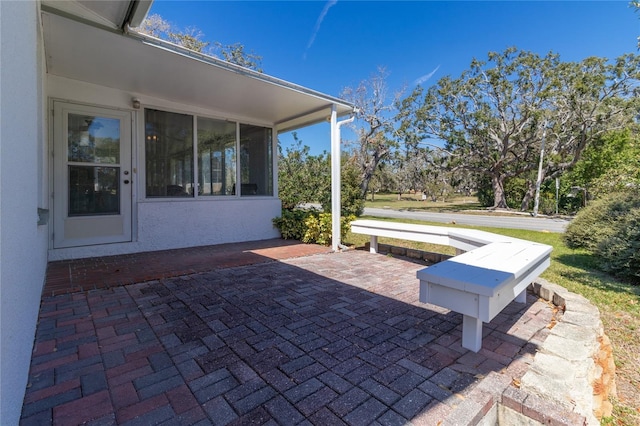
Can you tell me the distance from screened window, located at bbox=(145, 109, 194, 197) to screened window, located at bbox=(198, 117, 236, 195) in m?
0.21

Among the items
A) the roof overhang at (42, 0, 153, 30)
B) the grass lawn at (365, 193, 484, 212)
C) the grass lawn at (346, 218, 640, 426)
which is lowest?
the grass lawn at (346, 218, 640, 426)

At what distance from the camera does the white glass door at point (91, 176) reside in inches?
183

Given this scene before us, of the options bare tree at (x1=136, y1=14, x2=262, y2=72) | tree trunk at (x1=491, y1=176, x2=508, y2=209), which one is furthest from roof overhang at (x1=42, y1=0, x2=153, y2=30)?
tree trunk at (x1=491, y1=176, x2=508, y2=209)

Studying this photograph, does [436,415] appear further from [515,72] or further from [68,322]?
[515,72]

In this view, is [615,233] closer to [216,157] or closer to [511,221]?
[216,157]

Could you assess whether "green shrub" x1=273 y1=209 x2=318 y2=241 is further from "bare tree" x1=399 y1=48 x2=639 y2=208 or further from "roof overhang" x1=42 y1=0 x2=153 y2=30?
"bare tree" x1=399 y1=48 x2=639 y2=208

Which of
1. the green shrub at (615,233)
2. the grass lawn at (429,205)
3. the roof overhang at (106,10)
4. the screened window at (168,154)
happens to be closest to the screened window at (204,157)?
the screened window at (168,154)

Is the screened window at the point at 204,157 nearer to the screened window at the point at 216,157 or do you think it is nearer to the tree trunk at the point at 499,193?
the screened window at the point at 216,157

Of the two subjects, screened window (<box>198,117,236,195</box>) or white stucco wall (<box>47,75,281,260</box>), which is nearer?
white stucco wall (<box>47,75,281,260</box>)

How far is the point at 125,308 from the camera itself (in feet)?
9.50

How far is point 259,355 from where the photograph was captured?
211 centimetres

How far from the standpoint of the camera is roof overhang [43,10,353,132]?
3312mm

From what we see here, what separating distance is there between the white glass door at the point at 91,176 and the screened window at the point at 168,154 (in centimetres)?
33

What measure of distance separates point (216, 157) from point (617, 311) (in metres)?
6.42
